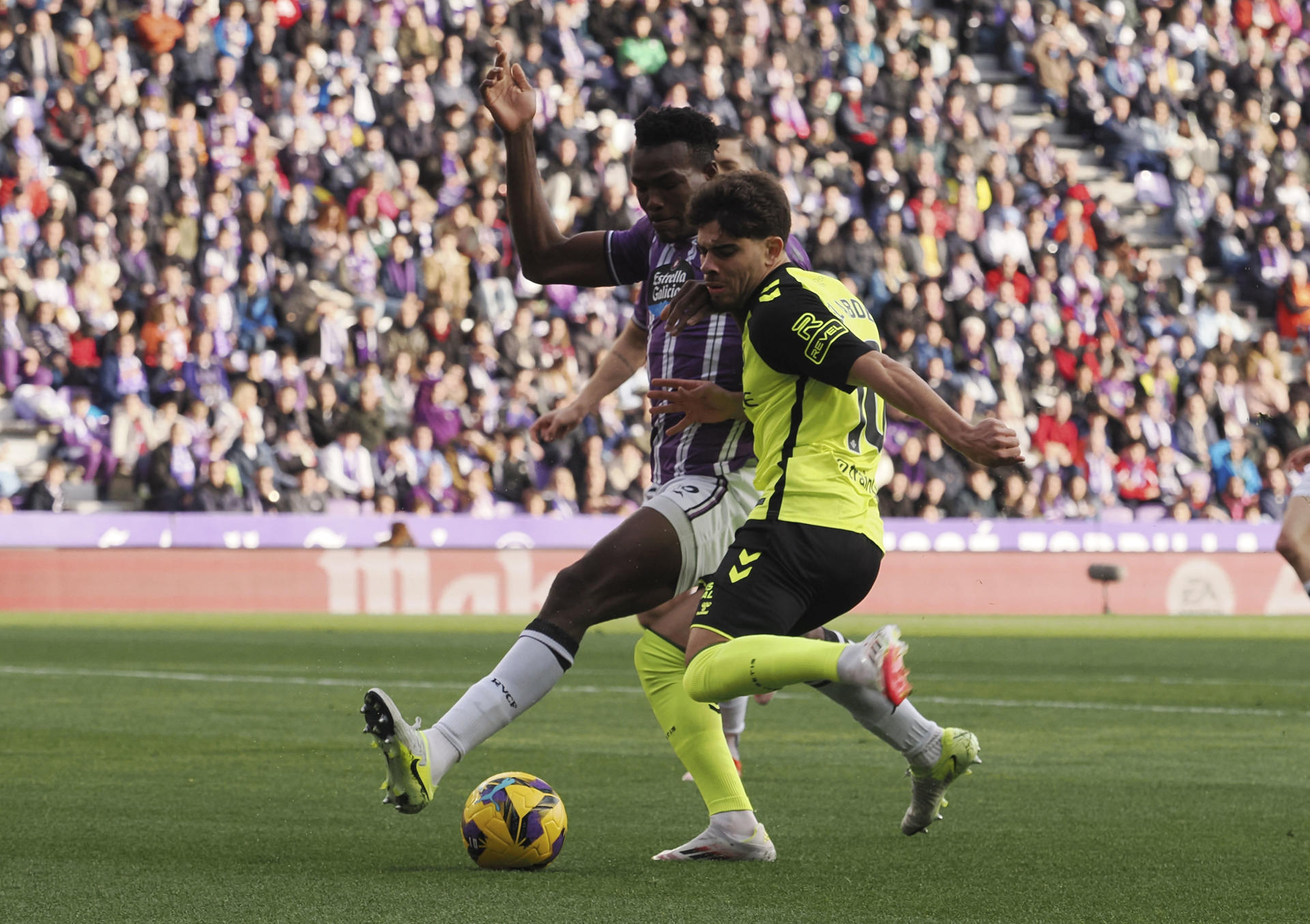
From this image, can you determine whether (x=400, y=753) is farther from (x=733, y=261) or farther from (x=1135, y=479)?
(x=1135, y=479)

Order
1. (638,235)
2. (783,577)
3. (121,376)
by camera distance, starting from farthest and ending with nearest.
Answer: (121,376), (638,235), (783,577)

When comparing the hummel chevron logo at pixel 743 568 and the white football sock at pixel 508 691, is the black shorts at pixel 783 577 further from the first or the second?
the white football sock at pixel 508 691

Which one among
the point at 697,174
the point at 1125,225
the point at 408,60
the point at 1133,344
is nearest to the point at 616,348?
the point at 697,174

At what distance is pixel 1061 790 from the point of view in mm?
7715

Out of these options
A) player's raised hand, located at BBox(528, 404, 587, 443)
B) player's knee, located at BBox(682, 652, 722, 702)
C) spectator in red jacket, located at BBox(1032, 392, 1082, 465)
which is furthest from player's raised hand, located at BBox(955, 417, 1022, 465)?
spectator in red jacket, located at BBox(1032, 392, 1082, 465)

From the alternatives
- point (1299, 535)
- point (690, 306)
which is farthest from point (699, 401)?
point (1299, 535)

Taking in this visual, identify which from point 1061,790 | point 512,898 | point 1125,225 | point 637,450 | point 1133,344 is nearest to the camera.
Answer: point 512,898

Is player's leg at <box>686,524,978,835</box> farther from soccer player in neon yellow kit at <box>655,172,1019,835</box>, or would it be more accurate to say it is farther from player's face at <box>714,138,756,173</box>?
player's face at <box>714,138,756,173</box>

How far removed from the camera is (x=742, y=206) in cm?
551

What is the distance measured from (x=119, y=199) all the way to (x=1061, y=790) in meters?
14.3

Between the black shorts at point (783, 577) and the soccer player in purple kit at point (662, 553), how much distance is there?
62 cm

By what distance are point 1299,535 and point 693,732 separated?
12.3ft

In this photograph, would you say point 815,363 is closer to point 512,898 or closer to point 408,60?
point 512,898

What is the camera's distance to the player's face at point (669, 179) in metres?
6.37
